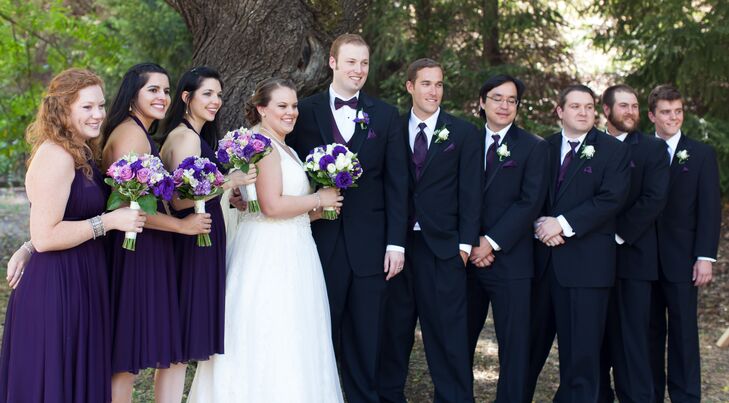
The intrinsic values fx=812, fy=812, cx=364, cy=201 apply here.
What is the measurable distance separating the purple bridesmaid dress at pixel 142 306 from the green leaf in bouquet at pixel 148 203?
0.39 m

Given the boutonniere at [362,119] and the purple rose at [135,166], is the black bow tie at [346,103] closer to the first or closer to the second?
the boutonniere at [362,119]

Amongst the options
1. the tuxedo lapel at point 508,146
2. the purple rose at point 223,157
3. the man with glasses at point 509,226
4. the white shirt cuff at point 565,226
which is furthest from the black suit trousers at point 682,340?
the purple rose at point 223,157

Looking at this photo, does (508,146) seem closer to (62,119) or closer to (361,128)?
(361,128)

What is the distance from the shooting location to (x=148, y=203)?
422 cm

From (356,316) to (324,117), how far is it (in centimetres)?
136

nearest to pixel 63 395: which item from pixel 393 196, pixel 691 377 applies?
pixel 393 196

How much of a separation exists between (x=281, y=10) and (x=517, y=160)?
234 cm

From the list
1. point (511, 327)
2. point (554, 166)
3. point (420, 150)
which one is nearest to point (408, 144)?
point (420, 150)

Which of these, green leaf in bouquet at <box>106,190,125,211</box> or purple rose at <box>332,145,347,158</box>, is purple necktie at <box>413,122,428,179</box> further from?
green leaf in bouquet at <box>106,190,125,211</box>

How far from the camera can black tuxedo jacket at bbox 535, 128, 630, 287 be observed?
18.1 ft

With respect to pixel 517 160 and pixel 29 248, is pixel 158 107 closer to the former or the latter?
pixel 29 248

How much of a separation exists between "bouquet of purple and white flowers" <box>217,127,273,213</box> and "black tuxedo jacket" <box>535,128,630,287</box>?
2125 mm

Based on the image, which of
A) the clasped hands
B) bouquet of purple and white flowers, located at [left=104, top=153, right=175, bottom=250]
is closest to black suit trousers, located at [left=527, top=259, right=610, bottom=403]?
the clasped hands

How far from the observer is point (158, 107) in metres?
4.72
